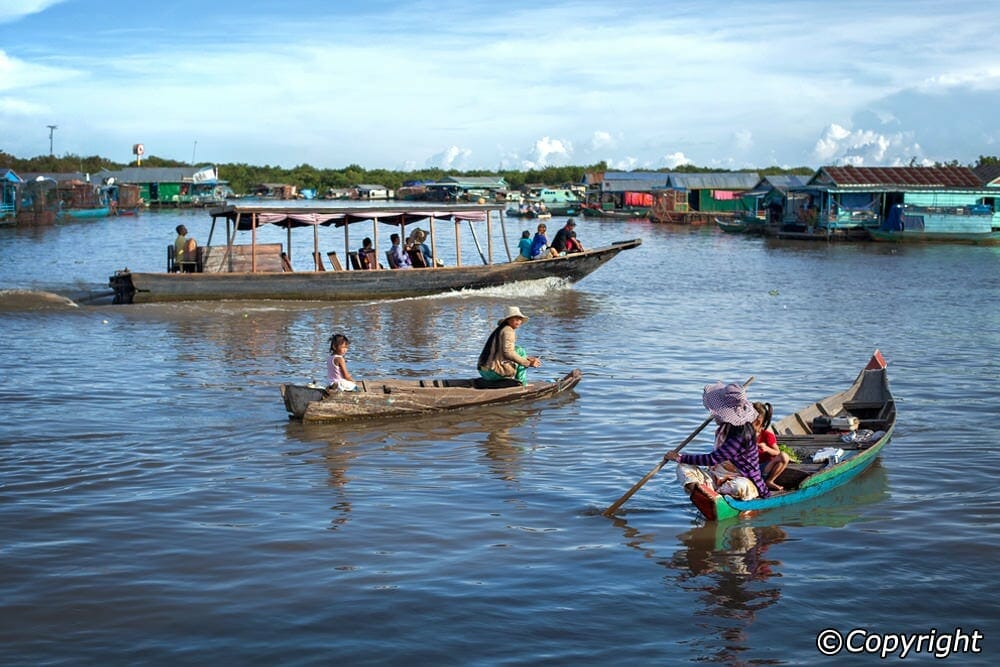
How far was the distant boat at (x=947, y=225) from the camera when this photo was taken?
4059 centimetres

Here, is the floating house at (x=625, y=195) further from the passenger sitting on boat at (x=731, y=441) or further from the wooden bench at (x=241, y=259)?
the passenger sitting on boat at (x=731, y=441)

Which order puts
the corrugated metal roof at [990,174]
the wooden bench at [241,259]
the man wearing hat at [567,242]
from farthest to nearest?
1. the corrugated metal roof at [990,174]
2. the man wearing hat at [567,242]
3. the wooden bench at [241,259]

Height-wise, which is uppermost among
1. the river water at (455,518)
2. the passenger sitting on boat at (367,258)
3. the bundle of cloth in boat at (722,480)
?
the passenger sitting on boat at (367,258)

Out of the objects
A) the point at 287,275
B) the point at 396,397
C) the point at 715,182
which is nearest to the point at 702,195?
the point at 715,182

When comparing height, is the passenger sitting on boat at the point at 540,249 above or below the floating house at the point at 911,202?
below

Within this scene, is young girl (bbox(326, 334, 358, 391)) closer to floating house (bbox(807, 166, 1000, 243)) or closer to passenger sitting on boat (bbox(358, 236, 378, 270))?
passenger sitting on boat (bbox(358, 236, 378, 270))

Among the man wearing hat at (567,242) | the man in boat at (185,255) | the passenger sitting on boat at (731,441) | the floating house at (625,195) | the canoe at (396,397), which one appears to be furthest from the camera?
the floating house at (625,195)

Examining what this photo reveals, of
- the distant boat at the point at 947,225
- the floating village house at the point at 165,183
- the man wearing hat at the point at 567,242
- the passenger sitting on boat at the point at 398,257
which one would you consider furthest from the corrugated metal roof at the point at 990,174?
the floating village house at the point at 165,183

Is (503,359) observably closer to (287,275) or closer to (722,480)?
(722,480)

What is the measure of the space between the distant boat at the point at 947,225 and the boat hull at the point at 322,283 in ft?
74.7

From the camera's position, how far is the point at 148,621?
19.7 feet

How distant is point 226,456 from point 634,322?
441 inches

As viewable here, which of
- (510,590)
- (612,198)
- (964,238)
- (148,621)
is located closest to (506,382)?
(510,590)

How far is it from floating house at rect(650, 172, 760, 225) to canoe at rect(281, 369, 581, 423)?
53215 millimetres
